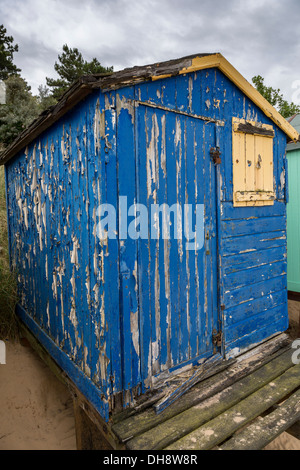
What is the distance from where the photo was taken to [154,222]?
95.8 inches

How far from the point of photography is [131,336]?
227 cm

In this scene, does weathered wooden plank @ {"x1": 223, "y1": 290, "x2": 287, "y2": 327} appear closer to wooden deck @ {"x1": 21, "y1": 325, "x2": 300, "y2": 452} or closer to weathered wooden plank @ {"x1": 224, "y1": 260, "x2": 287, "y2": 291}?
weathered wooden plank @ {"x1": 224, "y1": 260, "x2": 287, "y2": 291}

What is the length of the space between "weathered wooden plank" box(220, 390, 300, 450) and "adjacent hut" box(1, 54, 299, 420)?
28.7 inches

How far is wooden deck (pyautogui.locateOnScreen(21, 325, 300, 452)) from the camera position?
6.63 feet

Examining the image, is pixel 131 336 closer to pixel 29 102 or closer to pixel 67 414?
pixel 67 414

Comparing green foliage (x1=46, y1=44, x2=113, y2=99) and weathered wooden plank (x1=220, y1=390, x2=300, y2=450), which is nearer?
weathered wooden plank (x1=220, y1=390, x2=300, y2=450)

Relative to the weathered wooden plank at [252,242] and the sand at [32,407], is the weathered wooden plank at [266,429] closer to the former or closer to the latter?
the weathered wooden plank at [252,242]

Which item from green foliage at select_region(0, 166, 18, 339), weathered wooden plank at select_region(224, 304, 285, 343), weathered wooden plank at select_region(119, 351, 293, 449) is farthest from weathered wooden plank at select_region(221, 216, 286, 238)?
green foliage at select_region(0, 166, 18, 339)

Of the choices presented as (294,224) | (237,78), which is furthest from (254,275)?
(294,224)

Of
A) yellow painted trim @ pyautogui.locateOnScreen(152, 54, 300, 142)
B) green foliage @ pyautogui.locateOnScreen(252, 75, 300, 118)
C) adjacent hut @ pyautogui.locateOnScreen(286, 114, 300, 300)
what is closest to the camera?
yellow painted trim @ pyautogui.locateOnScreen(152, 54, 300, 142)

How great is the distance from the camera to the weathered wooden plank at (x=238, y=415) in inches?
78.1

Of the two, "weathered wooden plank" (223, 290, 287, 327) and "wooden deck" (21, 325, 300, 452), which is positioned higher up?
"weathered wooden plank" (223, 290, 287, 327)

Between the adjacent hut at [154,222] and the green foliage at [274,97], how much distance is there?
1605 centimetres
